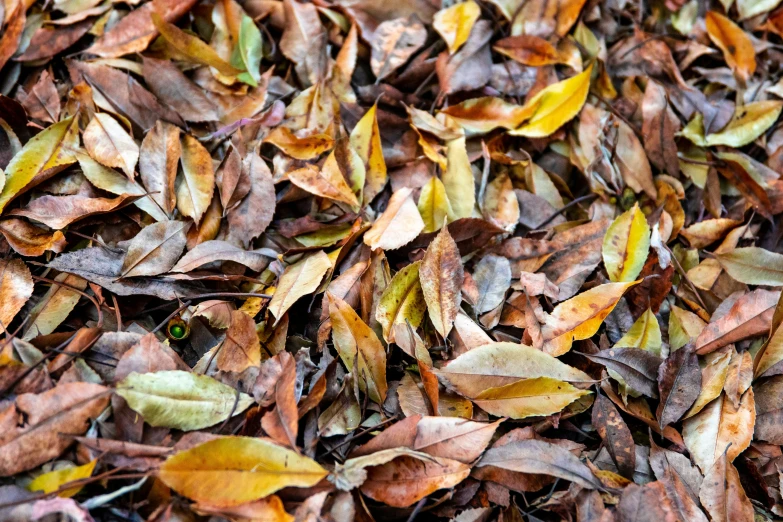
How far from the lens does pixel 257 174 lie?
3.50 feet

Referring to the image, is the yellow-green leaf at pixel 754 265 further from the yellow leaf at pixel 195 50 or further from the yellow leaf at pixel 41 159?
the yellow leaf at pixel 41 159

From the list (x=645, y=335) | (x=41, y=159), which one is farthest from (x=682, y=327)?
(x=41, y=159)

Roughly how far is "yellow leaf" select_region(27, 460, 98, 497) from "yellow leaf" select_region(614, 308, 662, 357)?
2.54 ft

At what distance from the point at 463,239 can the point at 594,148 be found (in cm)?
36

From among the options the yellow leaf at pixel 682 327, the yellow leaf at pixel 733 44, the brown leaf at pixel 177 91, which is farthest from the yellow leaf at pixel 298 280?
the yellow leaf at pixel 733 44

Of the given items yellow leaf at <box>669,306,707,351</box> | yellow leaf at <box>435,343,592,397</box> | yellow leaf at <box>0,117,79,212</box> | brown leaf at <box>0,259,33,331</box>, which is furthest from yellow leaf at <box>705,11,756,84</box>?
brown leaf at <box>0,259,33,331</box>

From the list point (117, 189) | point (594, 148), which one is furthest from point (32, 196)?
point (594, 148)

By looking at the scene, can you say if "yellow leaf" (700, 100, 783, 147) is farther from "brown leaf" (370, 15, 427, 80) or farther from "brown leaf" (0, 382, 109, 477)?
"brown leaf" (0, 382, 109, 477)

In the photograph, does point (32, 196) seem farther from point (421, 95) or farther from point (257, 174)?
point (421, 95)

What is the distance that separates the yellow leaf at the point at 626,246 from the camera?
104cm

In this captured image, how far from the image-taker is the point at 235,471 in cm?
76

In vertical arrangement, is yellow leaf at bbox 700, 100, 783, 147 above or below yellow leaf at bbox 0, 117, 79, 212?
below

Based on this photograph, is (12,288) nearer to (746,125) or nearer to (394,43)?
(394,43)

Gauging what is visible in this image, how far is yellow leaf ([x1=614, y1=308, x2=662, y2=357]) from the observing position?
0.99 m
